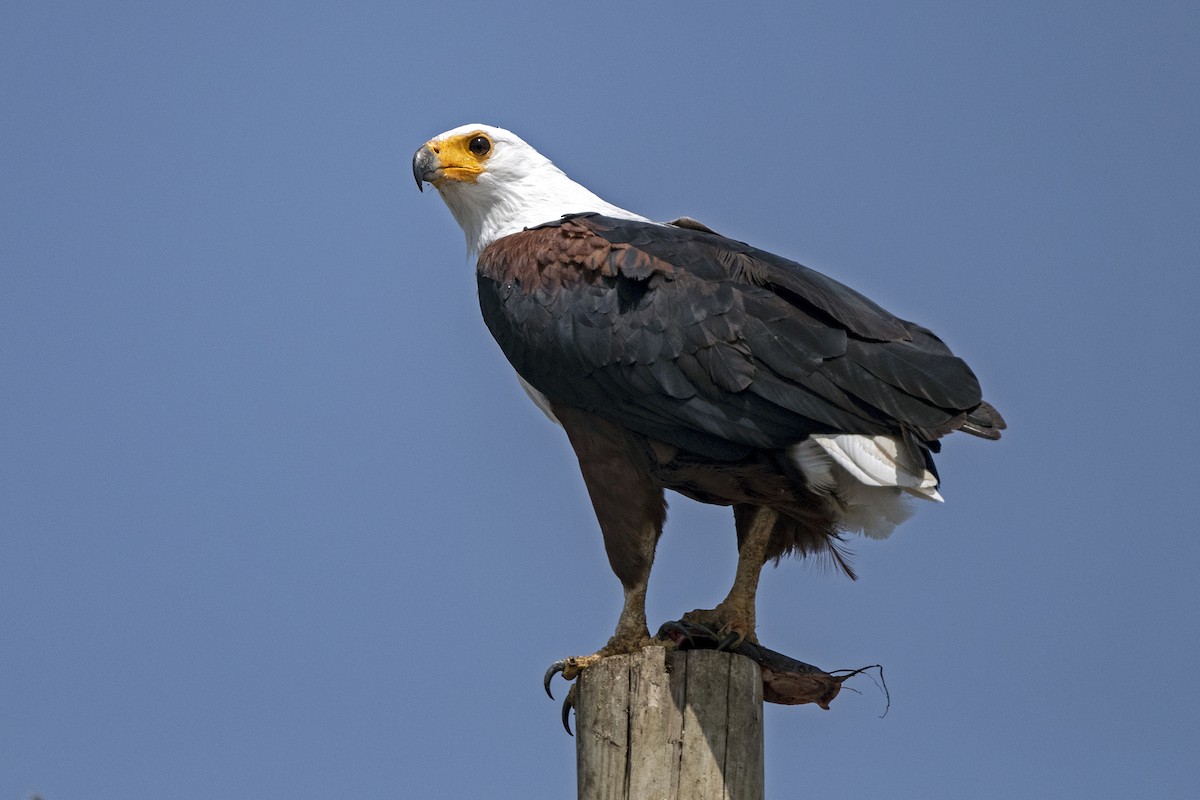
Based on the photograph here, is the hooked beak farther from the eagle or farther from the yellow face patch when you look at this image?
the eagle

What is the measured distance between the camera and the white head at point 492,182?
7.41 metres

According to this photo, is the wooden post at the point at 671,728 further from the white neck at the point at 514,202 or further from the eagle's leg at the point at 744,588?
the white neck at the point at 514,202

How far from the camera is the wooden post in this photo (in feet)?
17.5

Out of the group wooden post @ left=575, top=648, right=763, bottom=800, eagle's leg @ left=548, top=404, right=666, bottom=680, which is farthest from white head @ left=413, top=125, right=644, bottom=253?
wooden post @ left=575, top=648, right=763, bottom=800

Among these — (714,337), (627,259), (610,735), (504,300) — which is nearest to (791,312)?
(714,337)

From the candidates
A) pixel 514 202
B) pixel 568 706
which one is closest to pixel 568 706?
pixel 568 706

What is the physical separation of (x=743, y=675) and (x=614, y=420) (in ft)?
4.12

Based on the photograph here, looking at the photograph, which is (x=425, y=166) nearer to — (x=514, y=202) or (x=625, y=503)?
(x=514, y=202)

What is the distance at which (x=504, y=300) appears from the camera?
663cm

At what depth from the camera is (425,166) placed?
301 inches

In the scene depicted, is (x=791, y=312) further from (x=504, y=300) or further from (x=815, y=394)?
(x=504, y=300)

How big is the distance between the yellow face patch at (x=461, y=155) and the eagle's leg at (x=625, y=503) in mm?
1650

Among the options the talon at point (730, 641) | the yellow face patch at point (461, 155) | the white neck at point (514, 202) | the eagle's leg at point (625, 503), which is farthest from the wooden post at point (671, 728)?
the yellow face patch at point (461, 155)

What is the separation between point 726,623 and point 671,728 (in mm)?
932
